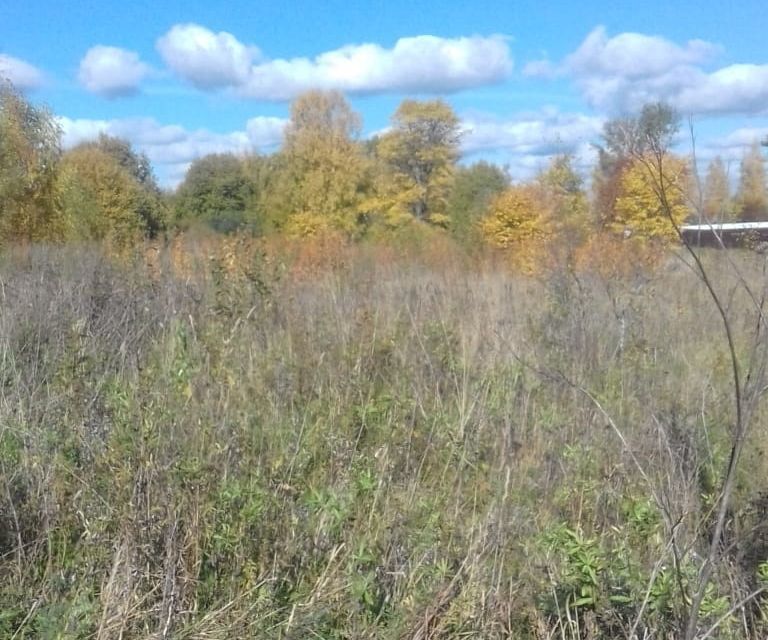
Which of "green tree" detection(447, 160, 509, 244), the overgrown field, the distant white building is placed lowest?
the overgrown field

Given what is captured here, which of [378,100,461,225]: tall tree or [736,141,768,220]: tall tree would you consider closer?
[736,141,768,220]: tall tree

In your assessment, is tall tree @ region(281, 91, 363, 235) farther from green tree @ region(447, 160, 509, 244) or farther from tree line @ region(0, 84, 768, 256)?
green tree @ region(447, 160, 509, 244)

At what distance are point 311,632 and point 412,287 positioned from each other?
210 inches

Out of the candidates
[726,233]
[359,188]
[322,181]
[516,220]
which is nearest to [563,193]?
[516,220]

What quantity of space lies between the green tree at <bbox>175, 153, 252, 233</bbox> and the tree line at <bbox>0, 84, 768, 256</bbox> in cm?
6

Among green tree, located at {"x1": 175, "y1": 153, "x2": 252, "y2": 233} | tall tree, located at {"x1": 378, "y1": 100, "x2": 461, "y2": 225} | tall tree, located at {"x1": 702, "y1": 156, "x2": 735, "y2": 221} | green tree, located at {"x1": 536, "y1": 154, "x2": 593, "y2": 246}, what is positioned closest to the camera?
tall tree, located at {"x1": 702, "y1": 156, "x2": 735, "y2": 221}

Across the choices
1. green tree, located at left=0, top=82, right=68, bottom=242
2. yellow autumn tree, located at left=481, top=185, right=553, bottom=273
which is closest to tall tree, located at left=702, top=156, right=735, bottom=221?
yellow autumn tree, located at left=481, top=185, right=553, bottom=273

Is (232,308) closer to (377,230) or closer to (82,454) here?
(82,454)

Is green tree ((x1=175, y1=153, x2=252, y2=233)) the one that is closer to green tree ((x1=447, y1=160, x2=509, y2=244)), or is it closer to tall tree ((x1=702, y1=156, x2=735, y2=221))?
green tree ((x1=447, y1=160, x2=509, y2=244))

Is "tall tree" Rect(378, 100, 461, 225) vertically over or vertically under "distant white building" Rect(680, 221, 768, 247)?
over

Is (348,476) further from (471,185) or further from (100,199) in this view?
(471,185)

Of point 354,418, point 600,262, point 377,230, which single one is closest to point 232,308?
point 354,418

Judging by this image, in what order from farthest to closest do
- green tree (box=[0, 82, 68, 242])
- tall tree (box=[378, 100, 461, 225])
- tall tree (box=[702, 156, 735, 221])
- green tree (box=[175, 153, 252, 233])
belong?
green tree (box=[175, 153, 252, 233]) < tall tree (box=[378, 100, 461, 225]) < green tree (box=[0, 82, 68, 242]) < tall tree (box=[702, 156, 735, 221])

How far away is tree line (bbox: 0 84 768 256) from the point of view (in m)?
4.38
